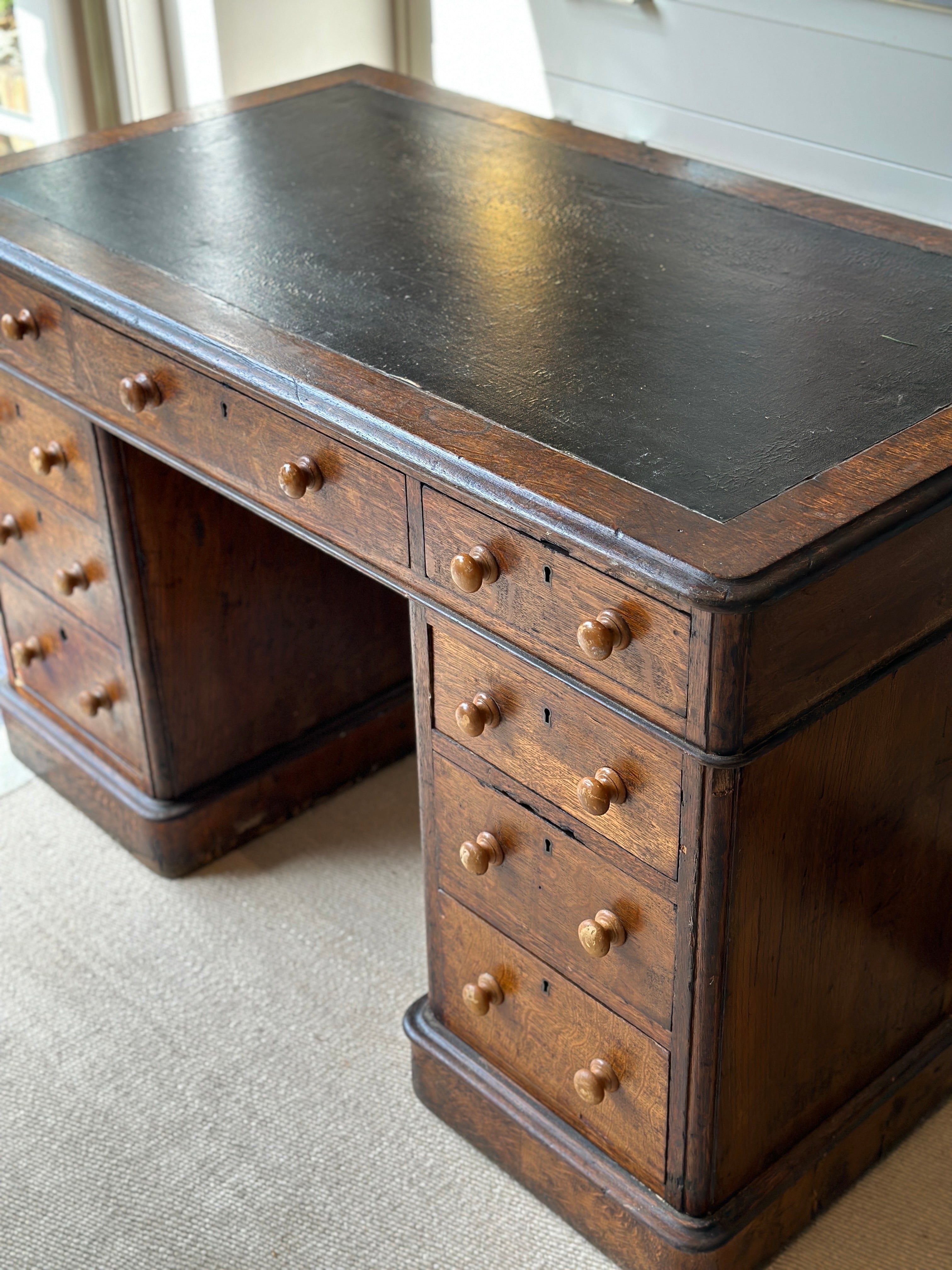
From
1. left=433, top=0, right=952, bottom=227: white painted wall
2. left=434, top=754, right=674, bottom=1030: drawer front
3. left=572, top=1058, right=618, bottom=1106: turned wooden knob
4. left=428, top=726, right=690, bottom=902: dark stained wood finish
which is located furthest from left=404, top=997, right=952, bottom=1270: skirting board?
left=433, top=0, right=952, bottom=227: white painted wall

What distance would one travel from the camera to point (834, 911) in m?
1.46

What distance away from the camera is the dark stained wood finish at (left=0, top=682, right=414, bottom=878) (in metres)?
2.21

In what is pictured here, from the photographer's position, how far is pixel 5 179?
1.97 metres

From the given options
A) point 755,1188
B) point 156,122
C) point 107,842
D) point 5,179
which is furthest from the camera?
point 107,842

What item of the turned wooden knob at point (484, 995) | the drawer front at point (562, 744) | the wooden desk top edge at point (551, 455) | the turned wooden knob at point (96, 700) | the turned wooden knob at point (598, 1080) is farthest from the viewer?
the turned wooden knob at point (96, 700)

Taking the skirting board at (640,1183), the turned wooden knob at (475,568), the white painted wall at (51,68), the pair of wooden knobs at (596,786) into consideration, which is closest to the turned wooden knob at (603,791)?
the pair of wooden knobs at (596,786)

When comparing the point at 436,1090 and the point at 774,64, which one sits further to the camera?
the point at 774,64

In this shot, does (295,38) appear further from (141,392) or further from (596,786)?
(596,786)

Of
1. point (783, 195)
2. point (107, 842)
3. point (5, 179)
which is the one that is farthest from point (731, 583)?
point (107, 842)

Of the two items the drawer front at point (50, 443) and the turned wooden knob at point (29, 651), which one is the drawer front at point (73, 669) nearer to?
the turned wooden knob at point (29, 651)

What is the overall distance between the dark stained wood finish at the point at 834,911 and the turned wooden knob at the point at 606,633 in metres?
0.17

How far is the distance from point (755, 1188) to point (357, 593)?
44.3 inches

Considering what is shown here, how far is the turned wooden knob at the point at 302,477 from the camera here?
149cm

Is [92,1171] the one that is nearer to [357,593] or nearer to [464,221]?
[357,593]
